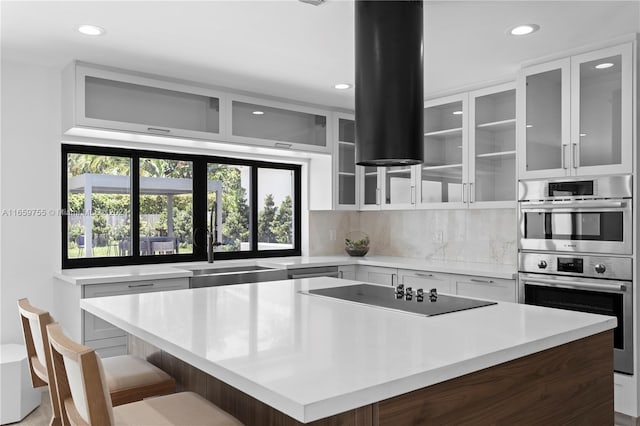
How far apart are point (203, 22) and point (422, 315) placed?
2.07m

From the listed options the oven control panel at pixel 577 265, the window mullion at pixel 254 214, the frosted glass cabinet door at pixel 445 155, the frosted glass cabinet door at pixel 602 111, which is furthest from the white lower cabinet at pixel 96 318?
the frosted glass cabinet door at pixel 602 111

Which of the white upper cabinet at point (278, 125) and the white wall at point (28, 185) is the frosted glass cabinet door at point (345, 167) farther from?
the white wall at point (28, 185)

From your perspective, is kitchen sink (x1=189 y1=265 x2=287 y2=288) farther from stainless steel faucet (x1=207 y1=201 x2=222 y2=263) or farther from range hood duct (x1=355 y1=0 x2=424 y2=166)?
range hood duct (x1=355 y1=0 x2=424 y2=166)

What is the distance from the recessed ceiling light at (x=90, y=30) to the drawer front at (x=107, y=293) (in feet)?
5.39

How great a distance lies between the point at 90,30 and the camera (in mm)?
3039

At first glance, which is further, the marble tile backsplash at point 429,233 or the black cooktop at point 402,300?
the marble tile backsplash at point 429,233

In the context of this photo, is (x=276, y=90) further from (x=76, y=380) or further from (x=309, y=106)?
(x=76, y=380)

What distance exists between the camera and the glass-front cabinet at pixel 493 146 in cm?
411

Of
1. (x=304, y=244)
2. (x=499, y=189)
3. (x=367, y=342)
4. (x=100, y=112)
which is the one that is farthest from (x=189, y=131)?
(x=367, y=342)

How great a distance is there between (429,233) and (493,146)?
117 cm

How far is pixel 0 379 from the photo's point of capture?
3145 millimetres

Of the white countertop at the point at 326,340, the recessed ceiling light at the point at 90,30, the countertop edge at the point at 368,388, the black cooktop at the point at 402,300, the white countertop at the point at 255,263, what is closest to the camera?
the countertop edge at the point at 368,388

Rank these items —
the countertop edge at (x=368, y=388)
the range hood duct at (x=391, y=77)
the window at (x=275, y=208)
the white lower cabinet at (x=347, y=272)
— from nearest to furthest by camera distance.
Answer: the countertop edge at (x=368, y=388)
the range hood duct at (x=391, y=77)
the white lower cabinet at (x=347, y=272)
the window at (x=275, y=208)

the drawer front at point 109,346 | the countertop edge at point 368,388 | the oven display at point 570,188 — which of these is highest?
the oven display at point 570,188
